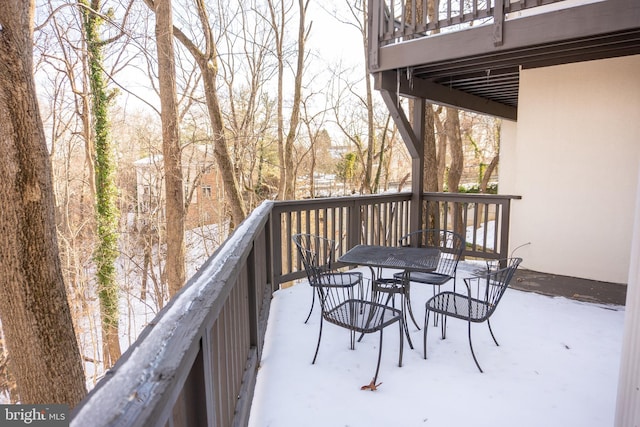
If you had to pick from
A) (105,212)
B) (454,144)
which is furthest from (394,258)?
(105,212)

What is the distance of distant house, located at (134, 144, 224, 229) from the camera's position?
14.0 metres

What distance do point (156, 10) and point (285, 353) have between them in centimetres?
804

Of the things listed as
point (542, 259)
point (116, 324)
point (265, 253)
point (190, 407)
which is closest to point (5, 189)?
point (265, 253)

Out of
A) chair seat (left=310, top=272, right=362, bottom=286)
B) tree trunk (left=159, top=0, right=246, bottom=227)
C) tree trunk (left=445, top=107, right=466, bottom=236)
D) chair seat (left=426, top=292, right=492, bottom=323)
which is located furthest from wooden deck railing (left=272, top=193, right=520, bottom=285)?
tree trunk (left=445, top=107, right=466, bottom=236)

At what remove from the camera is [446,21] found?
395 centimetres

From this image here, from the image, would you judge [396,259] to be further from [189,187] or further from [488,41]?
[189,187]

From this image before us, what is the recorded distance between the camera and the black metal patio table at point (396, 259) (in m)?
2.86

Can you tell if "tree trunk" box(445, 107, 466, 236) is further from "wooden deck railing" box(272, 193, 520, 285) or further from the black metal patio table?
the black metal patio table

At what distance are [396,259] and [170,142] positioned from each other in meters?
6.95

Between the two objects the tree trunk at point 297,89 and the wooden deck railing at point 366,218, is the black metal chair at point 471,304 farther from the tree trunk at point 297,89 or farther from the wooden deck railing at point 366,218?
the tree trunk at point 297,89

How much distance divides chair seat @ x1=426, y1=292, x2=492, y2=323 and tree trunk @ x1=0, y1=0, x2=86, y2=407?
13.6ft

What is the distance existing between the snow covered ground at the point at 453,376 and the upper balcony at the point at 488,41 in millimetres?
2557

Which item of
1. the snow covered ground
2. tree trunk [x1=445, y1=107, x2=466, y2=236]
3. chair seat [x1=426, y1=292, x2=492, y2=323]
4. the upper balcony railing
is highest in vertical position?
the upper balcony railing

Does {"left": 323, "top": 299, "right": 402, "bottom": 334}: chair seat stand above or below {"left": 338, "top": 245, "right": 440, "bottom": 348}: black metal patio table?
below
